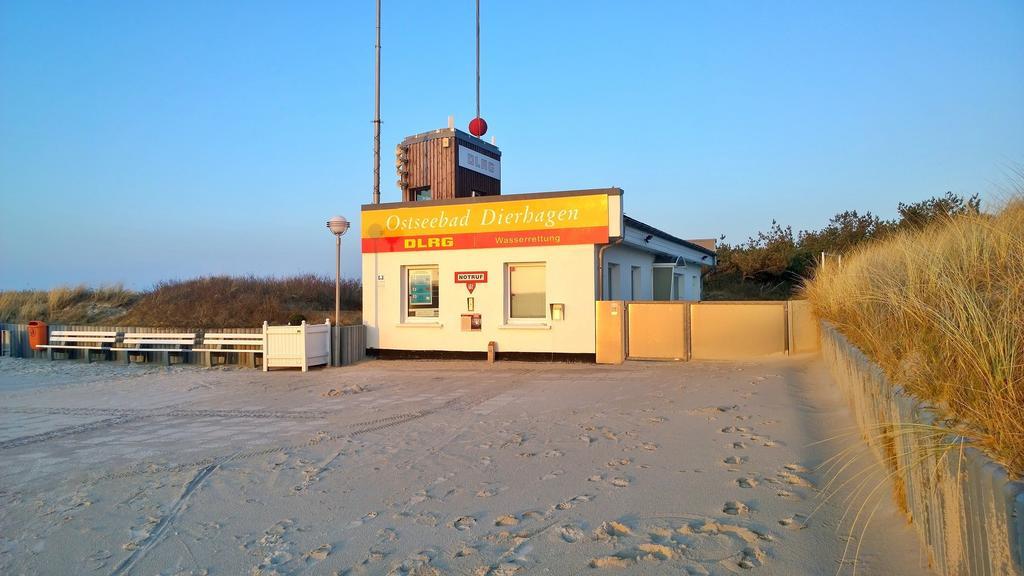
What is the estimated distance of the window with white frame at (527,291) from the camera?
17.2m

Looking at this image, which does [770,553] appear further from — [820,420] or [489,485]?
[820,420]

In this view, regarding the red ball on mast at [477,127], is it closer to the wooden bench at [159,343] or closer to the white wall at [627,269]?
the white wall at [627,269]

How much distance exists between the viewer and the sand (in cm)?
458

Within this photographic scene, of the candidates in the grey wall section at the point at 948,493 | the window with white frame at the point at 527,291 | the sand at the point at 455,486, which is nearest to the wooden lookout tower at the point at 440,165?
the window with white frame at the point at 527,291

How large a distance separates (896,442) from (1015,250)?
1.83 meters

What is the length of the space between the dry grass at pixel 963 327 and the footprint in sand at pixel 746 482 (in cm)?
137

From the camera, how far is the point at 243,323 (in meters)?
25.5

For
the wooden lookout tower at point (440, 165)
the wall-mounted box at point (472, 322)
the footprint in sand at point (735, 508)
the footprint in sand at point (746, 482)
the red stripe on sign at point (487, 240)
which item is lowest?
the footprint in sand at point (735, 508)

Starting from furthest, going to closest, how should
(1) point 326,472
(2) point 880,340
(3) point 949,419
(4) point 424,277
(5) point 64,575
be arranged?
(4) point 424,277
(1) point 326,472
(2) point 880,340
(5) point 64,575
(3) point 949,419

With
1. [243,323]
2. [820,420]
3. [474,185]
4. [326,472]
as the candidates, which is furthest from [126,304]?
[820,420]

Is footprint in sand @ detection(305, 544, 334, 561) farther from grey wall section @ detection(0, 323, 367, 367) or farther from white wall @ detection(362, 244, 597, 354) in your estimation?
grey wall section @ detection(0, 323, 367, 367)

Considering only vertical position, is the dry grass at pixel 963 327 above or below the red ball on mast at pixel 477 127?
below

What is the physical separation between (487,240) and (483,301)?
1535 millimetres

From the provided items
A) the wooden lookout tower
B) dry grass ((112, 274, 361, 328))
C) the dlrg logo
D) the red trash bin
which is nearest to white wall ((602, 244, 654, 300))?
the dlrg logo
